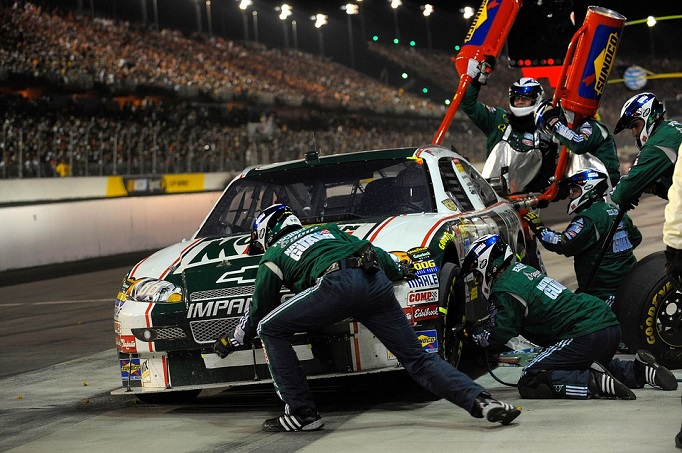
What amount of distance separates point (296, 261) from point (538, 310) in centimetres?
152

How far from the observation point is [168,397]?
23.7 ft

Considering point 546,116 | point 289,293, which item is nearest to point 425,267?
point 289,293

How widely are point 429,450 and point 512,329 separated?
52.8 inches

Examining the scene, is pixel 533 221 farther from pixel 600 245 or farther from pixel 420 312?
pixel 420 312

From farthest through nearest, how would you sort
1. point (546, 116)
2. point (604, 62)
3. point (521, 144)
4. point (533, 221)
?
point (521, 144) → point (604, 62) → point (533, 221) → point (546, 116)

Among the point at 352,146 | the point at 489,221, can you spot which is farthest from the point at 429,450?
the point at 352,146

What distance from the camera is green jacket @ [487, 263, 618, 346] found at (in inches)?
243

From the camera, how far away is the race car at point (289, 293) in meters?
6.16

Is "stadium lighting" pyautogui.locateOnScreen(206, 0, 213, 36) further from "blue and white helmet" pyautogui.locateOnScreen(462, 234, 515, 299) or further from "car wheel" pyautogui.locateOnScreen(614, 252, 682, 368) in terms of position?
"blue and white helmet" pyautogui.locateOnScreen(462, 234, 515, 299)

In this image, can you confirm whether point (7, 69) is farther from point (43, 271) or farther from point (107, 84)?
point (43, 271)

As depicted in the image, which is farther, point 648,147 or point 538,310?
point 648,147

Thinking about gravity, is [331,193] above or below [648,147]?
below

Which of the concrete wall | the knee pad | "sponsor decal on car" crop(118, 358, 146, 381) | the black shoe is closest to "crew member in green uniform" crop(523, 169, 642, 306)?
the knee pad

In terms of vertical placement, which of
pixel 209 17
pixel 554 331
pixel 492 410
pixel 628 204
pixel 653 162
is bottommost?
pixel 492 410
